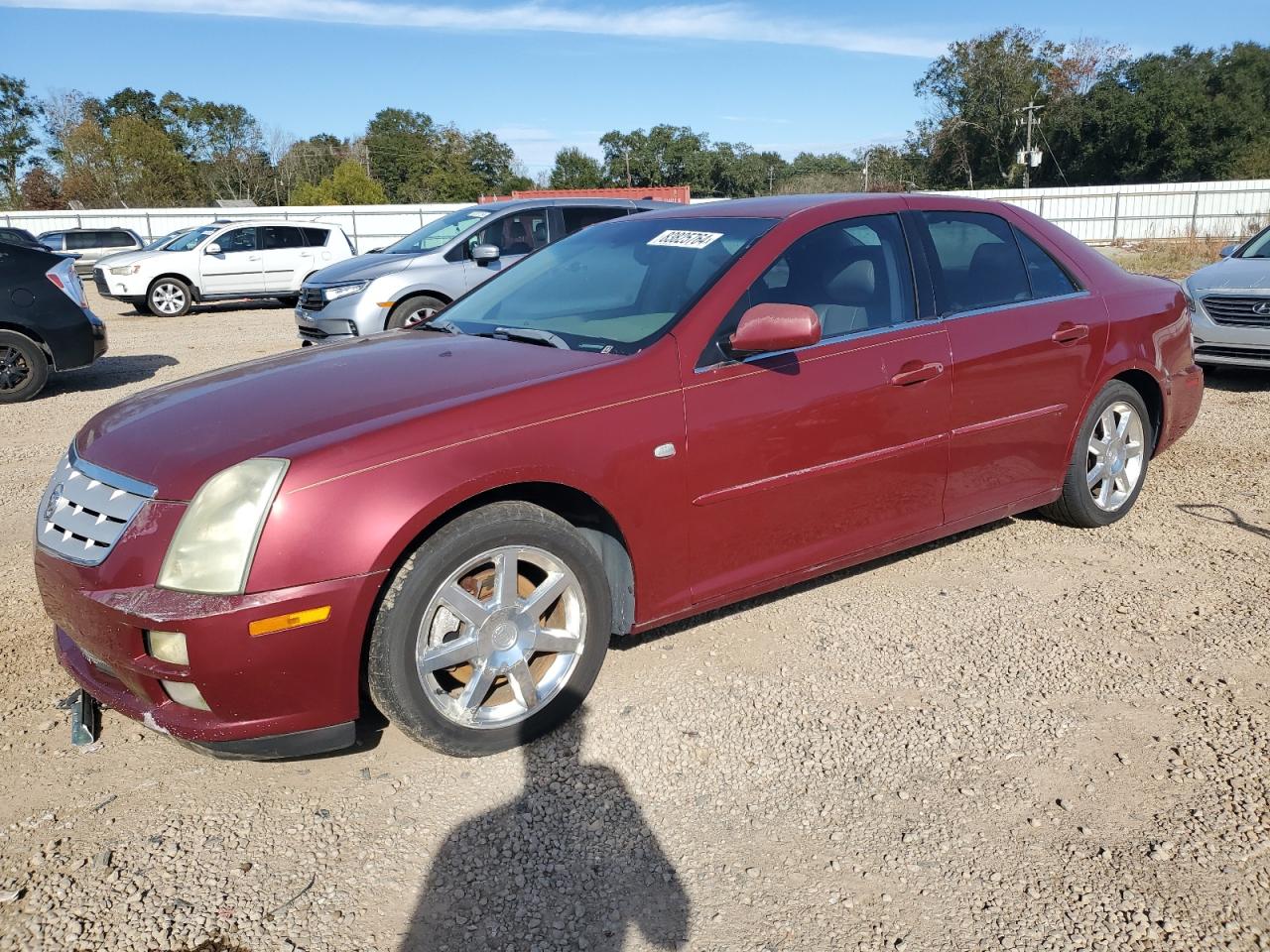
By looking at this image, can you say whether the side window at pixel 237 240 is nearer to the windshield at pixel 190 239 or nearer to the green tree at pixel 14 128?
the windshield at pixel 190 239

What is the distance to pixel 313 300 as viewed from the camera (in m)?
10.7

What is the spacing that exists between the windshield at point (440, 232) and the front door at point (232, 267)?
25.0ft

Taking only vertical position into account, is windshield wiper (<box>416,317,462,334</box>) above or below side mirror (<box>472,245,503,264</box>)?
above

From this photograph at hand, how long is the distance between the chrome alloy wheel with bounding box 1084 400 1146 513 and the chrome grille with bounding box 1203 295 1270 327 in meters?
4.50

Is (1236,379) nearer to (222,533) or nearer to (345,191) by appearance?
(222,533)

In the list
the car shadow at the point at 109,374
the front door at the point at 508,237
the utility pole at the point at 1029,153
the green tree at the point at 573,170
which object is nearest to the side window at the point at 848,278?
the front door at the point at 508,237

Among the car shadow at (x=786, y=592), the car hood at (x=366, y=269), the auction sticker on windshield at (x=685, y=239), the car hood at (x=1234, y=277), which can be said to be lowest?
the car shadow at (x=786, y=592)

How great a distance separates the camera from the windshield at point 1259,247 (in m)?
9.60

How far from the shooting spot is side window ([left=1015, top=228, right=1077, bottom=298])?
4672mm

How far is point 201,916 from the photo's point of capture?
2.49m

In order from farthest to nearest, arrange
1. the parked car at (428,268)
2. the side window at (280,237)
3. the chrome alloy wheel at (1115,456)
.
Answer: the side window at (280,237) < the parked car at (428,268) < the chrome alloy wheel at (1115,456)

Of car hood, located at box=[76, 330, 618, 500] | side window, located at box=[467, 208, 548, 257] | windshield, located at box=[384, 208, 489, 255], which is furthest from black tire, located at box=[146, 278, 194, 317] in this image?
car hood, located at box=[76, 330, 618, 500]

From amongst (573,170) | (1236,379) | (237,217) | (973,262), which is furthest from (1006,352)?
(573,170)

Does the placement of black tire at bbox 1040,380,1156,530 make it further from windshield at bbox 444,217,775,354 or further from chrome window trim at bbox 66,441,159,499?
chrome window trim at bbox 66,441,159,499
